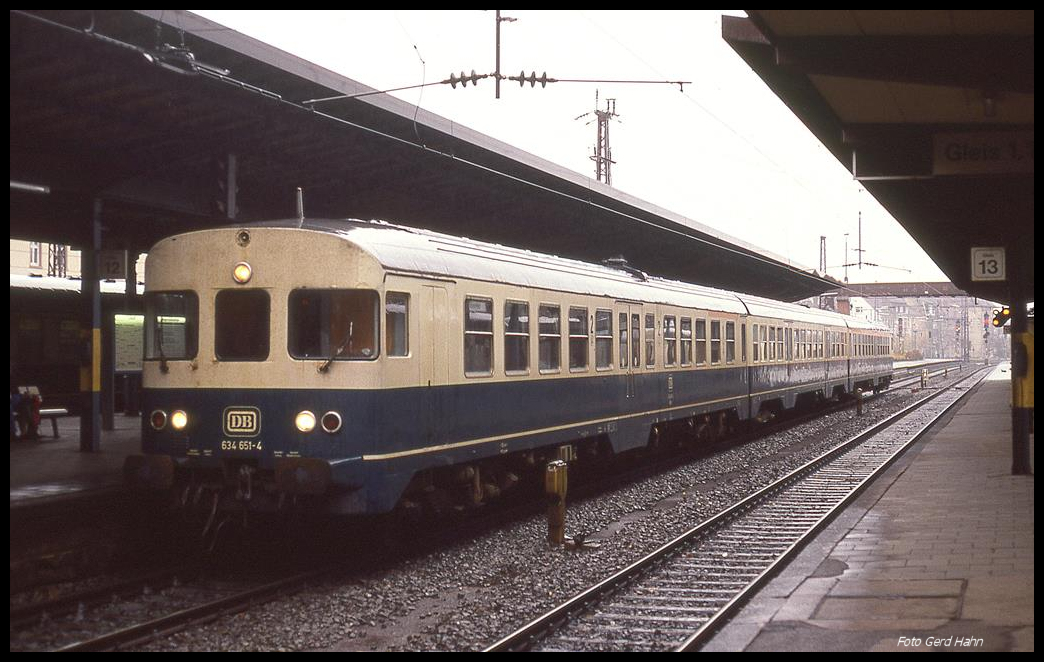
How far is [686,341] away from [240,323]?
9.98 meters

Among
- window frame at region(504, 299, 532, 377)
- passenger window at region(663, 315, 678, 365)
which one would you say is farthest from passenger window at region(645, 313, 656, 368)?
window frame at region(504, 299, 532, 377)

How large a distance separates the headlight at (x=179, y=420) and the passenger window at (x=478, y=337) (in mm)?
2670

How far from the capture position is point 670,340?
57.4 ft

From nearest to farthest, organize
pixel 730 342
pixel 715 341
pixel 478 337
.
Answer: pixel 478 337, pixel 715 341, pixel 730 342

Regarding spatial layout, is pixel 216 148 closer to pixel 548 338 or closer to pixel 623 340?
pixel 548 338

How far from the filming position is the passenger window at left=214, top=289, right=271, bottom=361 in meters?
9.77

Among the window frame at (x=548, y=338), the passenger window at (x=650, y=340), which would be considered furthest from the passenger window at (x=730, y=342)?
the window frame at (x=548, y=338)

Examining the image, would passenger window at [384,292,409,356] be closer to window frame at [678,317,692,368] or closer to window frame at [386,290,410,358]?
window frame at [386,290,410,358]

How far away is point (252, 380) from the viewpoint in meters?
9.65

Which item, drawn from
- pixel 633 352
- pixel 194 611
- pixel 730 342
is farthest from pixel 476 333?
pixel 730 342

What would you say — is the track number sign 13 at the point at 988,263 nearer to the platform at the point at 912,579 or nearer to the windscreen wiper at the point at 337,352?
the platform at the point at 912,579

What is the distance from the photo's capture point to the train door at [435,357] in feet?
33.3

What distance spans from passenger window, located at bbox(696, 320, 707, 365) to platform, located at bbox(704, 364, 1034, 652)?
423 cm

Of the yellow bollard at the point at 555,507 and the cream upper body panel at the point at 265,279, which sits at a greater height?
the cream upper body panel at the point at 265,279
